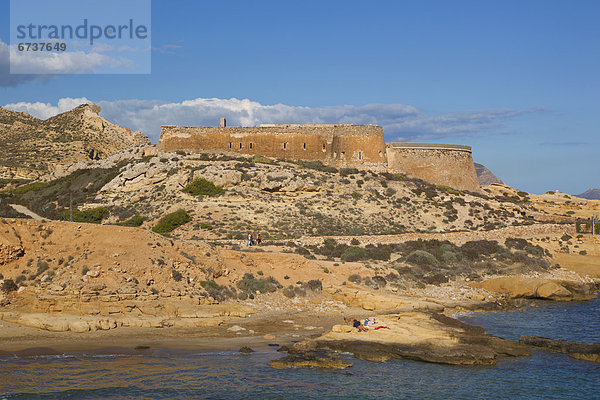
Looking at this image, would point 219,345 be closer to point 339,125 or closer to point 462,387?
point 462,387

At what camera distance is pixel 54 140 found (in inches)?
2827

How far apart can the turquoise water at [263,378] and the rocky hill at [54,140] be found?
51.8 metres

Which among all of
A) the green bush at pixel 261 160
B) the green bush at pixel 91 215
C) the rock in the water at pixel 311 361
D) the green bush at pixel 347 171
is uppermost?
the green bush at pixel 261 160

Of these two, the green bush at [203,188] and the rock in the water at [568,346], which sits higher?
the green bush at [203,188]

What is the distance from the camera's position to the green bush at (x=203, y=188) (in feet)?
150

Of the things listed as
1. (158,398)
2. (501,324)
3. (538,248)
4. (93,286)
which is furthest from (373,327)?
(538,248)

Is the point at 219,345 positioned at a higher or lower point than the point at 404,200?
lower

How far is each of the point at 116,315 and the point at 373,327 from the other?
895cm

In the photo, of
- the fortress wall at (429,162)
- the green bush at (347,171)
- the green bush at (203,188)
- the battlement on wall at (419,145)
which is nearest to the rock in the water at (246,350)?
the green bush at (203,188)

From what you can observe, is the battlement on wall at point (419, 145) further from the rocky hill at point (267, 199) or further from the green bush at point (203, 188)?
the green bush at point (203, 188)

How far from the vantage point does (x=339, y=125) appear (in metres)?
55.2

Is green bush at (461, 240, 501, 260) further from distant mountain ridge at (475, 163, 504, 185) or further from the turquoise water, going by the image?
distant mountain ridge at (475, 163, 504, 185)

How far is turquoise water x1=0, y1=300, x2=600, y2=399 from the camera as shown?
14.0 meters

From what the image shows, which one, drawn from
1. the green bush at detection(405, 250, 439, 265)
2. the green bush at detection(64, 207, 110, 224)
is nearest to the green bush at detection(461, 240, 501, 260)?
the green bush at detection(405, 250, 439, 265)
